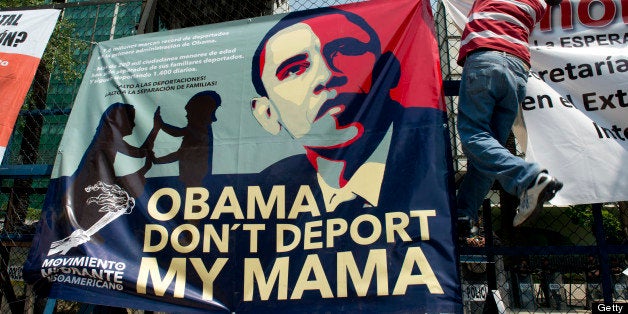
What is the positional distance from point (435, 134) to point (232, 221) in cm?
136

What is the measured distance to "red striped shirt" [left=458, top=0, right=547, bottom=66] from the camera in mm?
2891

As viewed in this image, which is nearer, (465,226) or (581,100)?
(465,226)

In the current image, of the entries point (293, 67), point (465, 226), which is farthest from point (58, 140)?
point (465, 226)

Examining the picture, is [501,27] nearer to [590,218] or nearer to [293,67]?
[293,67]

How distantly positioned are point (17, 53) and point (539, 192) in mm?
4312

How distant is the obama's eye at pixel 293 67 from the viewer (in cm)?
331

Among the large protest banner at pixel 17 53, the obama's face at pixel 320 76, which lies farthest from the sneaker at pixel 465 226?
the large protest banner at pixel 17 53

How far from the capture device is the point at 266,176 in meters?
3.07

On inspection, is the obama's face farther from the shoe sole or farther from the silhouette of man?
the shoe sole

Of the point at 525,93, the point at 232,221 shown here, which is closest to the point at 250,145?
the point at 232,221

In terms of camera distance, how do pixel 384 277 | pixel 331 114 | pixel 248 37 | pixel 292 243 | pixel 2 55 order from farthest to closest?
pixel 2 55, pixel 248 37, pixel 331 114, pixel 292 243, pixel 384 277

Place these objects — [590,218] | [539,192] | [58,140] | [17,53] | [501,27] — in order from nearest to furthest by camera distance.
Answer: [539,192], [501,27], [17,53], [58,140], [590,218]

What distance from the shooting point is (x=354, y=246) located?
9.16 ft

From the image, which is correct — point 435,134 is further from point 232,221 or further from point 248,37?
point 248,37
